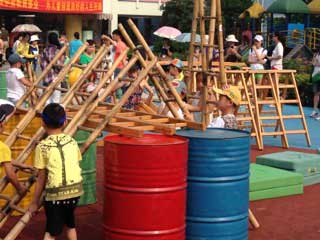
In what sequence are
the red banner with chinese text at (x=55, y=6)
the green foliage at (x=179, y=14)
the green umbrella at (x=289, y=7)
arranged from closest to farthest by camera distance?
the green umbrella at (x=289, y=7) < the red banner with chinese text at (x=55, y=6) < the green foliage at (x=179, y=14)

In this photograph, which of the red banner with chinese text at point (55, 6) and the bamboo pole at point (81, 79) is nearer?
the bamboo pole at point (81, 79)

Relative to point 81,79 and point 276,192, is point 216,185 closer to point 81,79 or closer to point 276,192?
point 81,79

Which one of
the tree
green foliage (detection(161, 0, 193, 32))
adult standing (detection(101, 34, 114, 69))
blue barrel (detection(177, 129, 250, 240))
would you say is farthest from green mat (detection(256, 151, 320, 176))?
the tree

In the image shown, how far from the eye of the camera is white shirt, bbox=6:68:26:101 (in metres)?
11.1

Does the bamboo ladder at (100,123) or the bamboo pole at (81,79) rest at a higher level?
the bamboo pole at (81,79)

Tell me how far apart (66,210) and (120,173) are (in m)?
0.58

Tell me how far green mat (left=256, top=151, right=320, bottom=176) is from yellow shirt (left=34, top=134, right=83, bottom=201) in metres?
4.67

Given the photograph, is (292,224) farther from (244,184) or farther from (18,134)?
(18,134)

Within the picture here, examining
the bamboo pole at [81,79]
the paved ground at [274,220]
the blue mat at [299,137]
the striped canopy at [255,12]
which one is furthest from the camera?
the striped canopy at [255,12]

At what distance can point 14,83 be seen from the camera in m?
11.2

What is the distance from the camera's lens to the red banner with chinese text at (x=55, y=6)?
122 feet

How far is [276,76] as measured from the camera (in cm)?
1286

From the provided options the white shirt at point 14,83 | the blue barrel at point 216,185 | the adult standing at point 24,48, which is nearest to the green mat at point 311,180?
the blue barrel at point 216,185

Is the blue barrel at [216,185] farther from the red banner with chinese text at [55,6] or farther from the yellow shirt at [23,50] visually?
the red banner with chinese text at [55,6]
